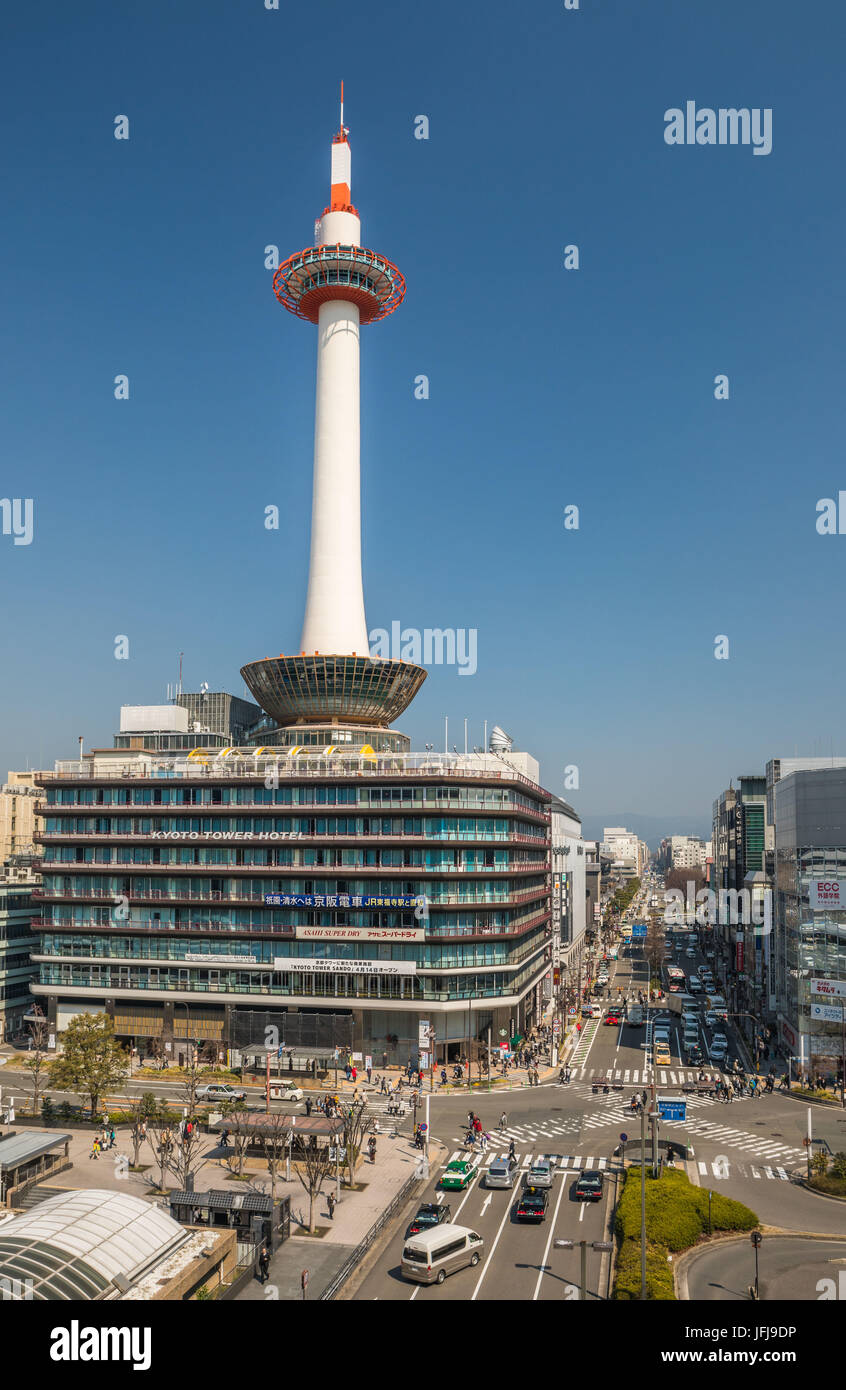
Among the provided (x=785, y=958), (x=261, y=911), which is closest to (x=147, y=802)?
(x=261, y=911)

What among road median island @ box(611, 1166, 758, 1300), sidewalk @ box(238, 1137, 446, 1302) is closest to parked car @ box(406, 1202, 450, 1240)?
sidewalk @ box(238, 1137, 446, 1302)

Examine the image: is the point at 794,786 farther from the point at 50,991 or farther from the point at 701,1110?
the point at 50,991

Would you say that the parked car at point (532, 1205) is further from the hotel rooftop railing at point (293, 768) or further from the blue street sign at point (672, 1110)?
the hotel rooftop railing at point (293, 768)

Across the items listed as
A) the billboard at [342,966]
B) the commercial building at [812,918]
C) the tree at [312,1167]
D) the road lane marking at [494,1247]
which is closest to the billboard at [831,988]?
the commercial building at [812,918]

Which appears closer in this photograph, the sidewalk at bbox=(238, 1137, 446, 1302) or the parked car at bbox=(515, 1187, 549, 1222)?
the sidewalk at bbox=(238, 1137, 446, 1302)

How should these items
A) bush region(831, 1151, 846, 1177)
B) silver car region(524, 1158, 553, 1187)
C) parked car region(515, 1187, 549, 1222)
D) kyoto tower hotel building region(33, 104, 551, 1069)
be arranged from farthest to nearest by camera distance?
kyoto tower hotel building region(33, 104, 551, 1069), bush region(831, 1151, 846, 1177), silver car region(524, 1158, 553, 1187), parked car region(515, 1187, 549, 1222)

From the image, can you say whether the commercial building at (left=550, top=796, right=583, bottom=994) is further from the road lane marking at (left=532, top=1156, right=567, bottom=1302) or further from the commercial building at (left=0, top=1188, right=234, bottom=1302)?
the commercial building at (left=0, top=1188, right=234, bottom=1302)
